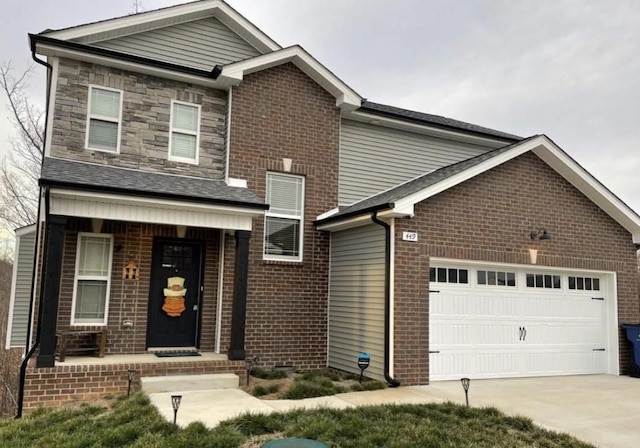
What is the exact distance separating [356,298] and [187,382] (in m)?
3.77

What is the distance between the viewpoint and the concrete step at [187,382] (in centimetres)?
799

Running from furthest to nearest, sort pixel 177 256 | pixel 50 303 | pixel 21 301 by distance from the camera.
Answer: pixel 21 301 < pixel 177 256 < pixel 50 303

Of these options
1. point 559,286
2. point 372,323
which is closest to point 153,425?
point 372,323

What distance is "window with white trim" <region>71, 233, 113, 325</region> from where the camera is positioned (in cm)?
945

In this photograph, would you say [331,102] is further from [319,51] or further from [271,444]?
[319,51]

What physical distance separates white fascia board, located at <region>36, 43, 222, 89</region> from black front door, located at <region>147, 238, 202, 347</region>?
3.38m

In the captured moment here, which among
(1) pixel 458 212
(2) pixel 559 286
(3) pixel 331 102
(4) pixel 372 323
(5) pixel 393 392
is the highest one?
(3) pixel 331 102

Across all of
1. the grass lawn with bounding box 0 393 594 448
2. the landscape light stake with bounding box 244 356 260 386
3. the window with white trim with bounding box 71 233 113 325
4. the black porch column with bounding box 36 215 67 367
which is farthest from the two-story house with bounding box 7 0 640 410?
the grass lawn with bounding box 0 393 594 448

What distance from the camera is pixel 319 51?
21.5m

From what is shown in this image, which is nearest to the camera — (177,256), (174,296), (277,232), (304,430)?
(304,430)

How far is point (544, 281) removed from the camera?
11.2 metres

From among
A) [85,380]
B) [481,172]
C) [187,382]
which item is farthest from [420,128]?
[85,380]

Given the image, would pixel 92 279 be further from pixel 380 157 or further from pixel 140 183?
pixel 380 157

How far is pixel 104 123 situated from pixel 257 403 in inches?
249
